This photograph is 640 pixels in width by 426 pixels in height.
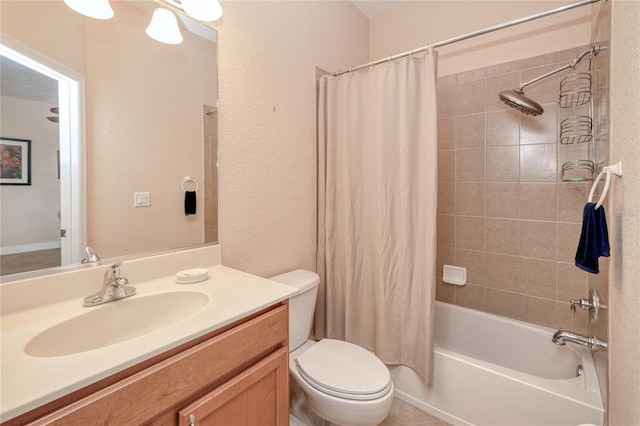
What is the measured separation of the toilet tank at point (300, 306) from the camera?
1.47 m

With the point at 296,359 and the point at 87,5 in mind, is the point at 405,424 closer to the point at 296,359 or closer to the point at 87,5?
the point at 296,359

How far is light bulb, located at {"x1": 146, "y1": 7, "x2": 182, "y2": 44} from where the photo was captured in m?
1.18

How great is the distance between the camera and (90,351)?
0.66 metres

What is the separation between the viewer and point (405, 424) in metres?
1.54

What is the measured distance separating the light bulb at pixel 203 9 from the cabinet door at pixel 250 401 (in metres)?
1.43

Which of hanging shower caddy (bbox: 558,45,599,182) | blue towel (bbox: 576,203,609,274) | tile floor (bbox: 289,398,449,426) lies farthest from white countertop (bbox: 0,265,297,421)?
hanging shower caddy (bbox: 558,45,599,182)

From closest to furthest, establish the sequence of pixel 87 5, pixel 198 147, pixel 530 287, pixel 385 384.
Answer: pixel 87 5, pixel 385 384, pixel 198 147, pixel 530 287

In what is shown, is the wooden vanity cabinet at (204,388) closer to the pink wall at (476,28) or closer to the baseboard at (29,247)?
the baseboard at (29,247)

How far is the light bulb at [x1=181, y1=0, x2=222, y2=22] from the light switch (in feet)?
2.63

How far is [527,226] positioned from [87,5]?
251cm

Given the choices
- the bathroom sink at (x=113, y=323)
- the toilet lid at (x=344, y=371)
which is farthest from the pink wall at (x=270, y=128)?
the toilet lid at (x=344, y=371)

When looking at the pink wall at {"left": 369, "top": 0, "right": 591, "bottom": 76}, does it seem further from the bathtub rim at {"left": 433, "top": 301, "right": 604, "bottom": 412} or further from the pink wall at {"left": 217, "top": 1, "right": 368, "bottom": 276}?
the bathtub rim at {"left": 433, "top": 301, "right": 604, "bottom": 412}

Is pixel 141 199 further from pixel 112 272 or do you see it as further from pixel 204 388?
pixel 204 388

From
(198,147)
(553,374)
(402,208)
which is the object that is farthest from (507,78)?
(198,147)
